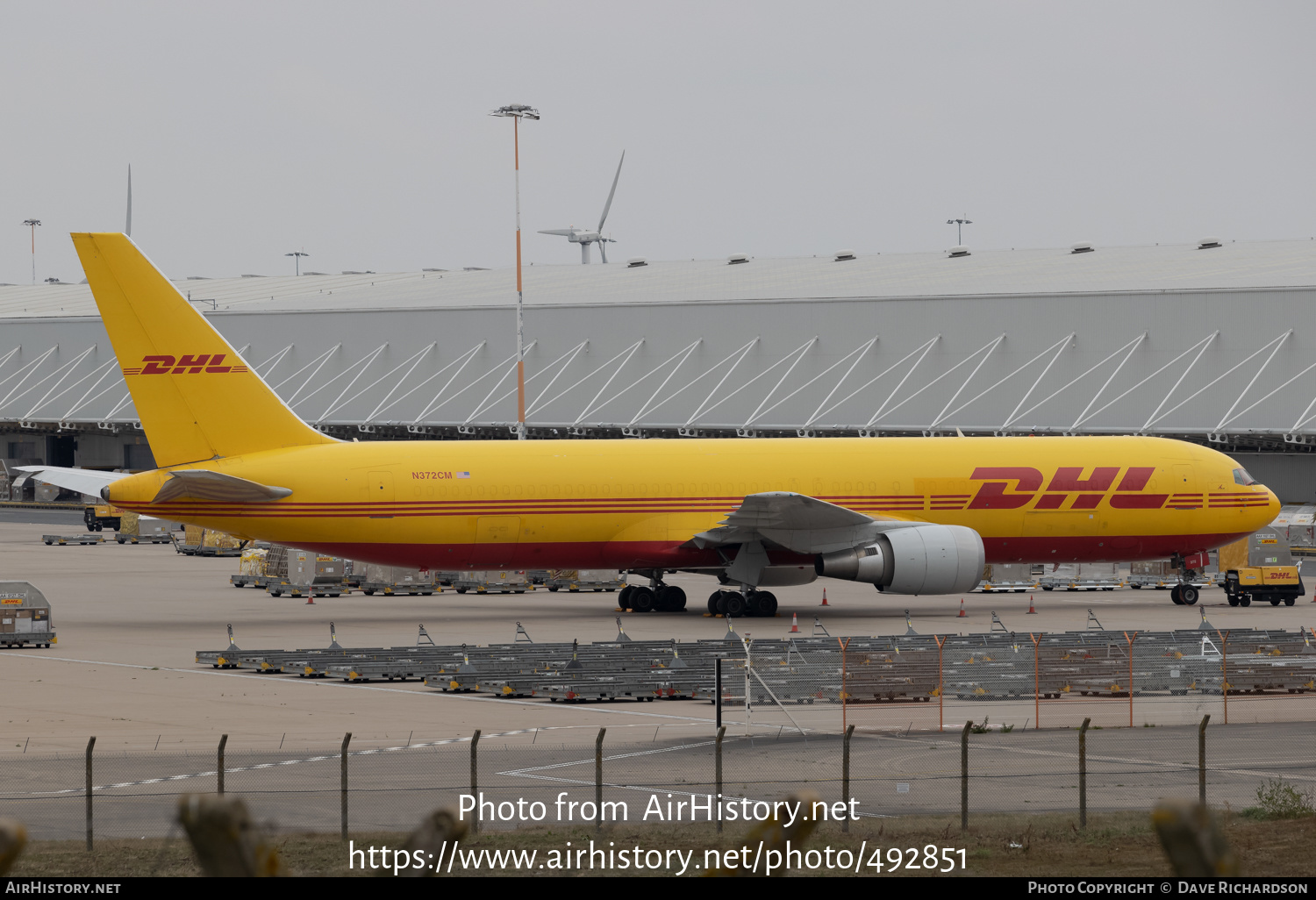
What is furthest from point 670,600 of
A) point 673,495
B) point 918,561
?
point 918,561

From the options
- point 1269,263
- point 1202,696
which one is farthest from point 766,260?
point 1202,696

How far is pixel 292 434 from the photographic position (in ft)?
126

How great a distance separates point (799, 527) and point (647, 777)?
64.0ft

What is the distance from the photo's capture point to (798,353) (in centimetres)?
7969

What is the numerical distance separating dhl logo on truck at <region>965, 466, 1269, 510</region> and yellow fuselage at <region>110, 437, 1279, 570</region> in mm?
33

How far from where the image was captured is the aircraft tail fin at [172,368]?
36.8m

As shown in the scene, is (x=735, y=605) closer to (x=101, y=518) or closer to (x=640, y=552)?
(x=640, y=552)

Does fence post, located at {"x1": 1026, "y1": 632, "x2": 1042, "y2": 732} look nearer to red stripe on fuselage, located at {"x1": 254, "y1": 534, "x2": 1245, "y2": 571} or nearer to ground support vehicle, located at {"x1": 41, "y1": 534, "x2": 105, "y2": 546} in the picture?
red stripe on fuselage, located at {"x1": 254, "y1": 534, "x2": 1245, "y2": 571}

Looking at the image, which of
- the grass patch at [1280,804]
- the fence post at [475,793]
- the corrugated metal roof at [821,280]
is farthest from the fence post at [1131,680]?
the corrugated metal roof at [821,280]

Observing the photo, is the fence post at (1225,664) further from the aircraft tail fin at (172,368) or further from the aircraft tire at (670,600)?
the aircraft tail fin at (172,368)

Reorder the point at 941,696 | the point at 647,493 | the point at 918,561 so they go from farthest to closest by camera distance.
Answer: the point at 647,493 → the point at 918,561 → the point at 941,696

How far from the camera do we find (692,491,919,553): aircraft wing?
3722 cm

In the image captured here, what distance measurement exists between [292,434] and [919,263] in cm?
5454
